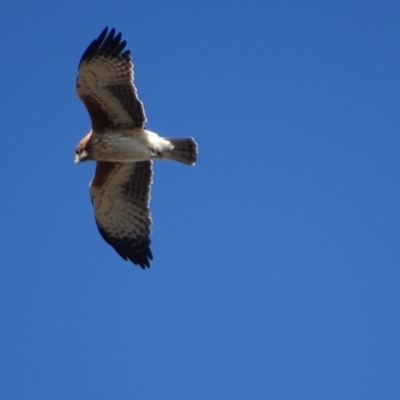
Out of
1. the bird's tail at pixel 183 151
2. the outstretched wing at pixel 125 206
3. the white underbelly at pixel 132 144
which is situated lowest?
the outstretched wing at pixel 125 206

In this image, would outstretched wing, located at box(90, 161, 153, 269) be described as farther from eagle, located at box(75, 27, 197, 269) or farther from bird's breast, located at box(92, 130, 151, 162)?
bird's breast, located at box(92, 130, 151, 162)

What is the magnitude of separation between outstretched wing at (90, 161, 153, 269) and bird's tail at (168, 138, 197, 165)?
25.7 inches

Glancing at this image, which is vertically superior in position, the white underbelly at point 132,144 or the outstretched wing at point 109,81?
the outstretched wing at point 109,81

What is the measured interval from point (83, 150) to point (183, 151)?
1.07 m

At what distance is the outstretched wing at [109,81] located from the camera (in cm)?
1072

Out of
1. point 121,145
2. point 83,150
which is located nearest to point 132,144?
point 121,145

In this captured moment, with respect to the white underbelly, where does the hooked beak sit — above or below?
below

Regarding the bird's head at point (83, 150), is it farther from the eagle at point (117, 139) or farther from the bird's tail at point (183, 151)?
the bird's tail at point (183, 151)

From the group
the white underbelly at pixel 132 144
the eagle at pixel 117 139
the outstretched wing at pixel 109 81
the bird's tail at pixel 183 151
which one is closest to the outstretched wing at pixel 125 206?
the eagle at pixel 117 139

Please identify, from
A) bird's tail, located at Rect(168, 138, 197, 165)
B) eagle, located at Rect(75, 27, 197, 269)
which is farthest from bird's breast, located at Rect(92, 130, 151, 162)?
bird's tail, located at Rect(168, 138, 197, 165)

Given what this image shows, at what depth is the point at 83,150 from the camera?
438 inches

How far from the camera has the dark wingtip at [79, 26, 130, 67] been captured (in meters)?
10.7

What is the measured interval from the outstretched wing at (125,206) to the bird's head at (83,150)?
45cm

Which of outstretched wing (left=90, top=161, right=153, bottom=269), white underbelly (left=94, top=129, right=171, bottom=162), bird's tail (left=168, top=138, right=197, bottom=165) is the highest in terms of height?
bird's tail (left=168, top=138, right=197, bottom=165)
